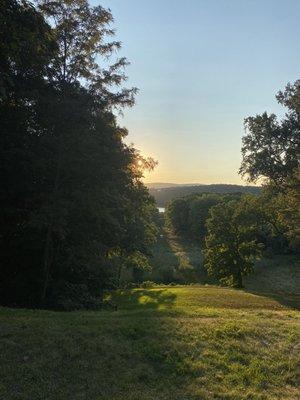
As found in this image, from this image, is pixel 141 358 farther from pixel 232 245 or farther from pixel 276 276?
pixel 276 276

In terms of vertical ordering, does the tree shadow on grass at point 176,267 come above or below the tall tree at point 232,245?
below

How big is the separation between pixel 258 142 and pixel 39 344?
27255 millimetres

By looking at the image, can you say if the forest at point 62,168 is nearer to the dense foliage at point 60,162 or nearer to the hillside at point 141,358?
the dense foliage at point 60,162

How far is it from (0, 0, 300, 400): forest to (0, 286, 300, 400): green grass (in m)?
0.04

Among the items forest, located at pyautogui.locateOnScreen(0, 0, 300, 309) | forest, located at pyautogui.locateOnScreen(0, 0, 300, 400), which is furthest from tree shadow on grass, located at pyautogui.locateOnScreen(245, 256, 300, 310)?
forest, located at pyautogui.locateOnScreen(0, 0, 300, 309)

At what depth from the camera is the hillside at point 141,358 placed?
9180 mm

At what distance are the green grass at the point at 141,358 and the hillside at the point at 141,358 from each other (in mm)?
21

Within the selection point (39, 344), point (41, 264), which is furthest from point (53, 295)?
point (39, 344)

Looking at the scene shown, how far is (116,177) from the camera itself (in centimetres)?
2081

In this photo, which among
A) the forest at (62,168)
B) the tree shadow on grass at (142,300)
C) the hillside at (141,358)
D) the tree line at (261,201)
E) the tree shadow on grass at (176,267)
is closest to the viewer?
the hillside at (141,358)

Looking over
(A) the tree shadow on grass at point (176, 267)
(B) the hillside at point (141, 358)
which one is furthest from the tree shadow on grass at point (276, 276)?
(B) the hillside at point (141, 358)

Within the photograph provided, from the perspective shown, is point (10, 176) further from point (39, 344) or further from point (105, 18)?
point (39, 344)

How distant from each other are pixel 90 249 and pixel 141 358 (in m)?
10.5

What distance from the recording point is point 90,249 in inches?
823
